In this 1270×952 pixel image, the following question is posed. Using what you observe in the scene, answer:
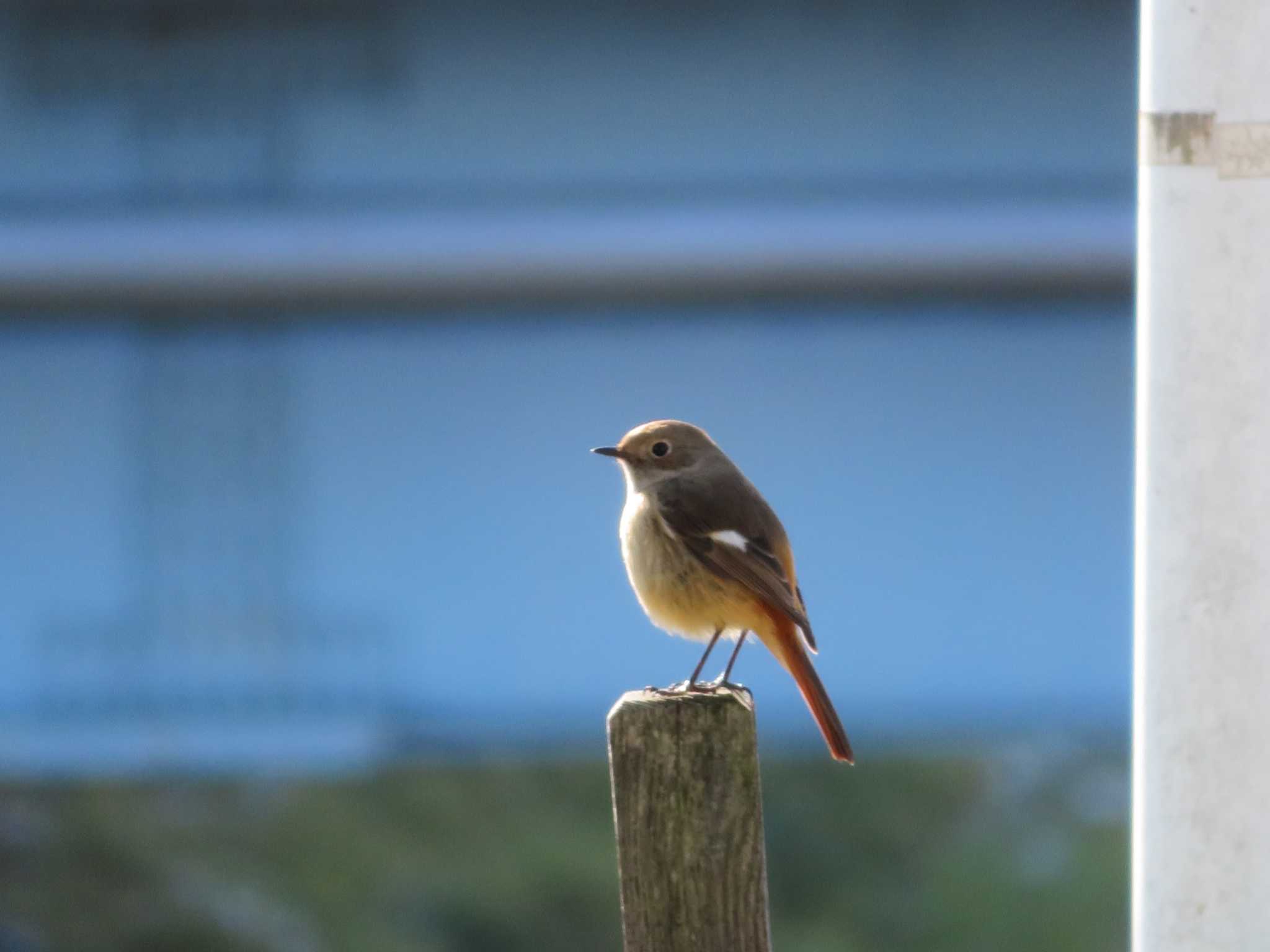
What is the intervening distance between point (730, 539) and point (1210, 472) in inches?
Result: 76.0

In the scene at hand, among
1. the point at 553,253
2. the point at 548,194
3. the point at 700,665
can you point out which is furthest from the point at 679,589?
the point at 548,194

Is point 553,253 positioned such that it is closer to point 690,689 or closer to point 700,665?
point 700,665

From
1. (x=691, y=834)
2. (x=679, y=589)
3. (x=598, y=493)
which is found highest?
(x=598, y=493)

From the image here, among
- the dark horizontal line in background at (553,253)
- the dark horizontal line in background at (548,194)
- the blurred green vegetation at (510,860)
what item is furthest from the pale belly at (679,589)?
the blurred green vegetation at (510,860)

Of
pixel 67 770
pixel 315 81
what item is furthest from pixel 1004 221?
pixel 67 770

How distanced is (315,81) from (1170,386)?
6.61m

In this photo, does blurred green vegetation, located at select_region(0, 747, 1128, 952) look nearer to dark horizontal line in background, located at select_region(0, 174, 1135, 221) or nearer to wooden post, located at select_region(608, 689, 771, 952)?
dark horizontal line in background, located at select_region(0, 174, 1135, 221)

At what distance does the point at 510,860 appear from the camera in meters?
14.6

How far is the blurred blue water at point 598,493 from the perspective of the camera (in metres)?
9.28

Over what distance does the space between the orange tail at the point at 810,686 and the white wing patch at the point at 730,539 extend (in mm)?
227

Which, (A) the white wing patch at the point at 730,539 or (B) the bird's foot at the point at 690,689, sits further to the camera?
(A) the white wing patch at the point at 730,539

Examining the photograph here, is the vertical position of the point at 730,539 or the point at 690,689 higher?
the point at 730,539

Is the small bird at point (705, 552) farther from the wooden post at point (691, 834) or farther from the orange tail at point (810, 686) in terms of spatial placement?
the wooden post at point (691, 834)

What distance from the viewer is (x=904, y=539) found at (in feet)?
30.5
